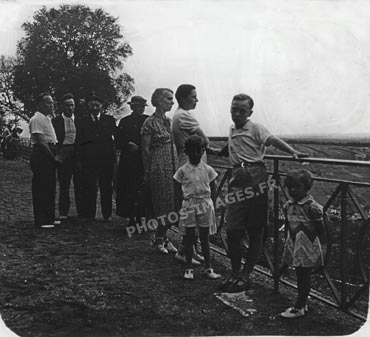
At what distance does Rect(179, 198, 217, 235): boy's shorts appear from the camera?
4.14m

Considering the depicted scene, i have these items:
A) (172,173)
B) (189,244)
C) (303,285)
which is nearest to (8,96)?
(172,173)

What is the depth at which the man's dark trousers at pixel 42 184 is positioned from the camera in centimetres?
589

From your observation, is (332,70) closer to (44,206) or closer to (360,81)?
(360,81)

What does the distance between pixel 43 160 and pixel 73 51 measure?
189 centimetres

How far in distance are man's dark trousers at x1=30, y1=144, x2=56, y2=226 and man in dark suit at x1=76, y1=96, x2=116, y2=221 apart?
463 millimetres

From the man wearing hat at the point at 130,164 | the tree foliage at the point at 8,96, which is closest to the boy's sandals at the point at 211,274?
the man wearing hat at the point at 130,164

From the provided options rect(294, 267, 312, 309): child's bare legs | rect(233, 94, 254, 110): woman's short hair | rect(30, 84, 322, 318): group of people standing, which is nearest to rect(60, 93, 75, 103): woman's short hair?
rect(30, 84, 322, 318): group of people standing

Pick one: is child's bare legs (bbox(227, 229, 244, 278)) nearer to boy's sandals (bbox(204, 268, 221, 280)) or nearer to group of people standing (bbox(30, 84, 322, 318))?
group of people standing (bbox(30, 84, 322, 318))

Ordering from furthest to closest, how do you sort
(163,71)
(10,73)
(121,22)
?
(10,73) < (163,71) < (121,22)

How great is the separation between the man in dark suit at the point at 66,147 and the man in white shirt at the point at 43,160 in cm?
35

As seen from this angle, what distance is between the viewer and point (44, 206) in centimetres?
610

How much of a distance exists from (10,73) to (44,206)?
80.0 inches

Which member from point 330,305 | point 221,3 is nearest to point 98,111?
point 221,3

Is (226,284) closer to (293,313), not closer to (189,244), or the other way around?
(189,244)
